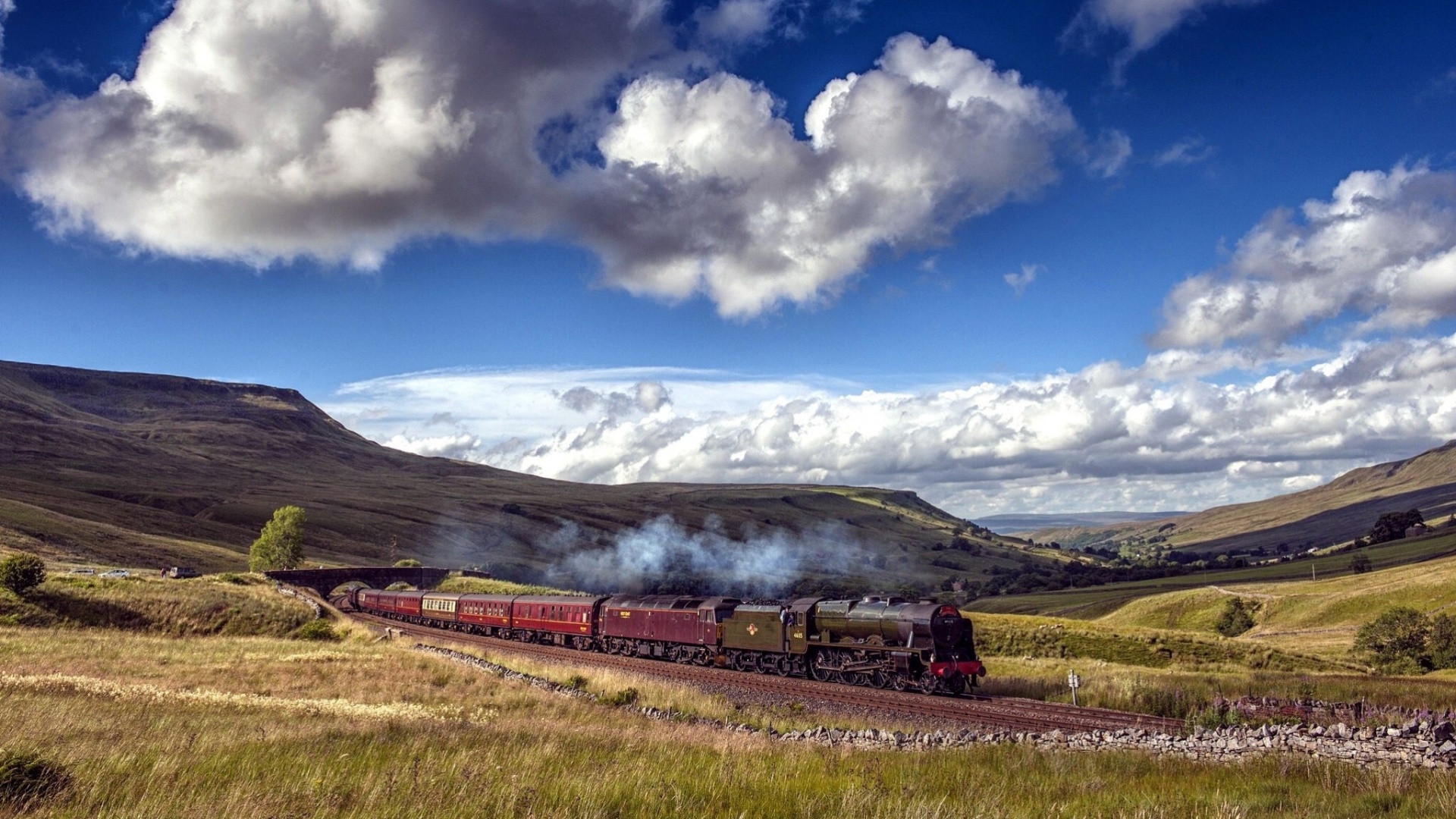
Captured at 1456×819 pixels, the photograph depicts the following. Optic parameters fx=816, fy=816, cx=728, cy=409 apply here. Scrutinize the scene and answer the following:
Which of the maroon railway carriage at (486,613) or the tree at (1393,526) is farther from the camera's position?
the tree at (1393,526)

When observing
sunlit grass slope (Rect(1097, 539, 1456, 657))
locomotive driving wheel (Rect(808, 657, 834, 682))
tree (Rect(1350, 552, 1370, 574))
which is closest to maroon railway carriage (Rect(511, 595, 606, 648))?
locomotive driving wheel (Rect(808, 657, 834, 682))

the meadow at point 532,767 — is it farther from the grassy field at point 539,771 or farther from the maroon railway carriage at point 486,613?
the maroon railway carriage at point 486,613

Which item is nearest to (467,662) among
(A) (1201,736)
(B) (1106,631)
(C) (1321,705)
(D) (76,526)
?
(A) (1201,736)

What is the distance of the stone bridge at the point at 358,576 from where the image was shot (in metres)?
94.7

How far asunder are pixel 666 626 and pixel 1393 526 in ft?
687

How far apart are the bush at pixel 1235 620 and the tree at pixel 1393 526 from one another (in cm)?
11566

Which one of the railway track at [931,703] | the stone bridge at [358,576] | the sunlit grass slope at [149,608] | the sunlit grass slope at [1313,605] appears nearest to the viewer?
the railway track at [931,703]

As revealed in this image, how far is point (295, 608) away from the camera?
210 ft

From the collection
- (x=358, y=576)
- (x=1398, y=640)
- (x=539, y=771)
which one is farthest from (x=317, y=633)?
(x=1398, y=640)

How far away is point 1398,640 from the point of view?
52.5m

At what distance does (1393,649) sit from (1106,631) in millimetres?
17160

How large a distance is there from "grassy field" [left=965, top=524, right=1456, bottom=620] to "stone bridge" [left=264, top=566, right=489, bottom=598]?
279 feet

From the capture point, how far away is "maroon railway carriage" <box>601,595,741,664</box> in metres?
44.1

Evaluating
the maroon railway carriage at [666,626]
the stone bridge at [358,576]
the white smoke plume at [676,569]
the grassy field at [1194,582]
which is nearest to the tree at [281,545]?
the stone bridge at [358,576]
